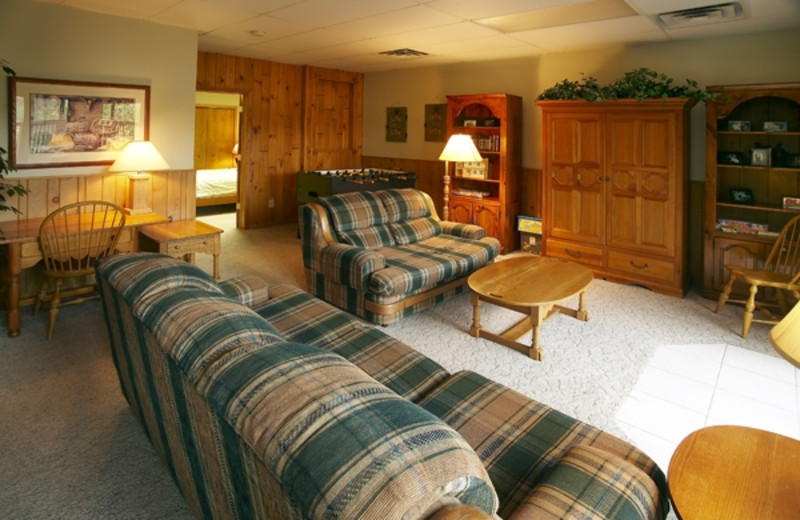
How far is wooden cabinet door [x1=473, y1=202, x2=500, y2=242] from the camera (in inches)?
240

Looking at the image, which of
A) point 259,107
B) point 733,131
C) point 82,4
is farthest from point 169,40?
point 733,131

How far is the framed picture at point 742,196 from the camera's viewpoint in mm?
4375

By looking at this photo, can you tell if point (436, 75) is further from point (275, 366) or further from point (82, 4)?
point (275, 366)

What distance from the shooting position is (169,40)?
467 centimetres

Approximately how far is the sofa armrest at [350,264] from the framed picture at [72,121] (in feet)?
7.25

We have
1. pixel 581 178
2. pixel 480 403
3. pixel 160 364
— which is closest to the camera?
pixel 160 364

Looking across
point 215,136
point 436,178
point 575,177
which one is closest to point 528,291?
point 575,177

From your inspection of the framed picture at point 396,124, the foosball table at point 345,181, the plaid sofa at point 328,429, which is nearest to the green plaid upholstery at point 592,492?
the plaid sofa at point 328,429

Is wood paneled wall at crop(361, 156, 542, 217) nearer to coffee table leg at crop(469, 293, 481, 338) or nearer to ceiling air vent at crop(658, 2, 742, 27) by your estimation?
ceiling air vent at crop(658, 2, 742, 27)

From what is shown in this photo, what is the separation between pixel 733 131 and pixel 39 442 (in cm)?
528

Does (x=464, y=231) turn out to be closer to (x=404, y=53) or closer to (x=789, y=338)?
(x=404, y=53)

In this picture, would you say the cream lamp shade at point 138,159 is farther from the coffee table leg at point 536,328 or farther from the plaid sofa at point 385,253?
the coffee table leg at point 536,328

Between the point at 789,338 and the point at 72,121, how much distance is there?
16.2ft

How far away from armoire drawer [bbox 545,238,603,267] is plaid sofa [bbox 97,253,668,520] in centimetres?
352
